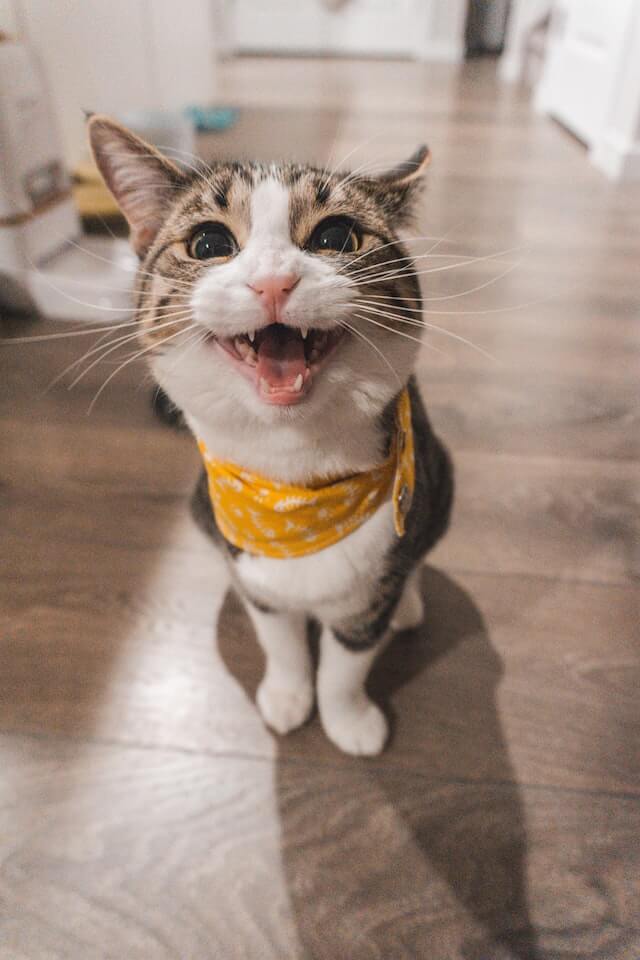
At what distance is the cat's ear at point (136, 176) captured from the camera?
573 mm

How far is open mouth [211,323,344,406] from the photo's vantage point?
1.60 ft

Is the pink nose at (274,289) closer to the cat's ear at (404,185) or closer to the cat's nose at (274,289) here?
the cat's nose at (274,289)

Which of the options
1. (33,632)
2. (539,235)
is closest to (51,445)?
(33,632)

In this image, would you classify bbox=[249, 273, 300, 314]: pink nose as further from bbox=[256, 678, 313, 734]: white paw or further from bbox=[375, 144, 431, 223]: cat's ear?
bbox=[256, 678, 313, 734]: white paw

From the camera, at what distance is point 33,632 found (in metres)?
0.95

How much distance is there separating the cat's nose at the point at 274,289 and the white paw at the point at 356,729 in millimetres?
538

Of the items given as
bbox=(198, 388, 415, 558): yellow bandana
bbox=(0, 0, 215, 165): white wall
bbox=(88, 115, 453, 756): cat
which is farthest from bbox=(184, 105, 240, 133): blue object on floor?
bbox=(198, 388, 415, 558): yellow bandana

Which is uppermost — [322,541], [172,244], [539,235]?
[172,244]

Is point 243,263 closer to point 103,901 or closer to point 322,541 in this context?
point 322,541

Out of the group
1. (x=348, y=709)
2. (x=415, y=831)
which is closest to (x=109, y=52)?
(x=348, y=709)

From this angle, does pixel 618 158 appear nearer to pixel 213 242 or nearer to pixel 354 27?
pixel 213 242

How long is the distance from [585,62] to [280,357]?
337 centimetres

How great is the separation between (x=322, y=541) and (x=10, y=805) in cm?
52

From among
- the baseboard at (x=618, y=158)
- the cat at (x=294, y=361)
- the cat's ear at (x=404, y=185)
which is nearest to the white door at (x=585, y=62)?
the baseboard at (x=618, y=158)
